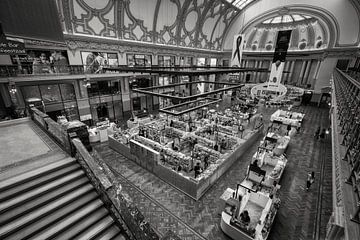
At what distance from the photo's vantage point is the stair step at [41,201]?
311 centimetres

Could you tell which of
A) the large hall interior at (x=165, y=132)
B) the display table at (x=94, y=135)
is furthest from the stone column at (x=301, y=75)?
the display table at (x=94, y=135)

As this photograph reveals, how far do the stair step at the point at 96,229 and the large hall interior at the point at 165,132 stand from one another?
0.02 meters

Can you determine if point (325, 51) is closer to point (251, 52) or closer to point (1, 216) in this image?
point (251, 52)

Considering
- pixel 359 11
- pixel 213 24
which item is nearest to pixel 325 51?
pixel 359 11

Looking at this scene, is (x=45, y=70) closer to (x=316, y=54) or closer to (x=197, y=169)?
(x=197, y=169)

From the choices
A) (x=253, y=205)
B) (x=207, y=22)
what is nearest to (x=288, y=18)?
(x=207, y=22)

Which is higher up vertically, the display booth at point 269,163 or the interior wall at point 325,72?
the interior wall at point 325,72

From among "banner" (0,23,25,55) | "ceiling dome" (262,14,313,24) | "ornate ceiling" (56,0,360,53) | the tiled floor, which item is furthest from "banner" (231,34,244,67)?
"ceiling dome" (262,14,313,24)

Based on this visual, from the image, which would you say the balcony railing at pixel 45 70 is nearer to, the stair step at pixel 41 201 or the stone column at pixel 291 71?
the stair step at pixel 41 201

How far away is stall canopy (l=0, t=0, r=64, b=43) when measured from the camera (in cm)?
589

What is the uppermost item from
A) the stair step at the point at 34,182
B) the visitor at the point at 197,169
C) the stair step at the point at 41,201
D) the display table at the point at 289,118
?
the stair step at the point at 34,182

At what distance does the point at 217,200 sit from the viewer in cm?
707

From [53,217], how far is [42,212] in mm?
234

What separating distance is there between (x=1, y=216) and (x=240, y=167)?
30.7 ft
